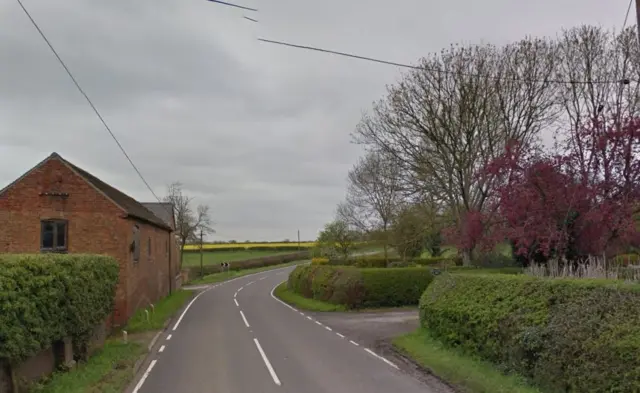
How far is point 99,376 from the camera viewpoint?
12836 mm

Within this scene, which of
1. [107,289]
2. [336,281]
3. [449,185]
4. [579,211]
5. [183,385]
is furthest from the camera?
[449,185]

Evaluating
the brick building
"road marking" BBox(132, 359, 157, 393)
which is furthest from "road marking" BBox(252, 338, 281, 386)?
the brick building

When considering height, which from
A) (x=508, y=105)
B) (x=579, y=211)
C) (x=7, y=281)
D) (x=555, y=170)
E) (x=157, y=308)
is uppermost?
(x=508, y=105)

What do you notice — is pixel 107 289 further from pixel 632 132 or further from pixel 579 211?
pixel 632 132

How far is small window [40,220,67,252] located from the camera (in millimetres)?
24234

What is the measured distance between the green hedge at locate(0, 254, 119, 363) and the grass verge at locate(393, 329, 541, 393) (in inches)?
305

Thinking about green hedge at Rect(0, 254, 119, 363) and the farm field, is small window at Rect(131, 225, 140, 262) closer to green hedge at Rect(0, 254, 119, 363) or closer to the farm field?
green hedge at Rect(0, 254, 119, 363)

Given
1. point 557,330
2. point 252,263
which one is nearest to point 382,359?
point 557,330

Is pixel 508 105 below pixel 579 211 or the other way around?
the other way around

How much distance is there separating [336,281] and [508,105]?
13.4 meters

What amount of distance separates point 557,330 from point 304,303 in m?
26.7

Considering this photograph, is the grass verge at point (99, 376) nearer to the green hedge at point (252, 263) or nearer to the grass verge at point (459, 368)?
the grass verge at point (459, 368)

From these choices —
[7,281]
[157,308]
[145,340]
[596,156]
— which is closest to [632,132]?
[596,156]

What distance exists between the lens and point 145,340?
64.4 feet
